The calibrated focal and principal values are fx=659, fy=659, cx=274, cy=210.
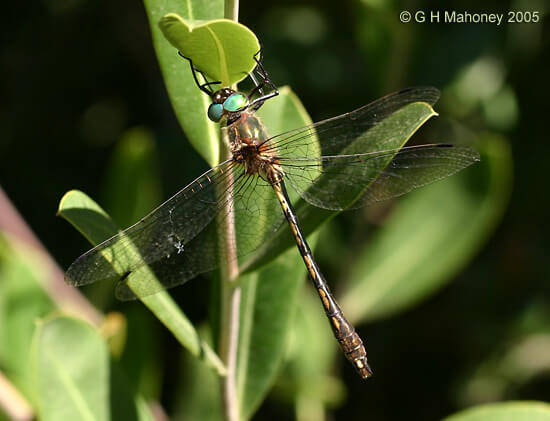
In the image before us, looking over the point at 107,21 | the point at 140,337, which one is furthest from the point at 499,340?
the point at 107,21

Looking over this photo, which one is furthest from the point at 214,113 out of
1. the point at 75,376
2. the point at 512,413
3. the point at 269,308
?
the point at 512,413

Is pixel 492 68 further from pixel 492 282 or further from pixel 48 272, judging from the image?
pixel 48 272

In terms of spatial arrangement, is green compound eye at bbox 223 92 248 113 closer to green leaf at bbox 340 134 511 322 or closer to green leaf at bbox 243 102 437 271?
green leaf at bbox 243 102 437 271

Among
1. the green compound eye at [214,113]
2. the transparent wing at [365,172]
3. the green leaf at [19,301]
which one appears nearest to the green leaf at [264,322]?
the transparent wing at [365,172]

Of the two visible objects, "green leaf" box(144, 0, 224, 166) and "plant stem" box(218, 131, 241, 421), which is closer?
"green leaf" box(144, 0, 224, 166)

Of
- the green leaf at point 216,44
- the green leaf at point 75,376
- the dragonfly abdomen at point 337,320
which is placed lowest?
the dragonfly abdomen at point 337,320

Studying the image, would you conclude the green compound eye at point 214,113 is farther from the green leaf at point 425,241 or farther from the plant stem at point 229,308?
the green leaf at point 425,241

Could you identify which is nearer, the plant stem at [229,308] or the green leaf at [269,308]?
the plant stem at [229,308]

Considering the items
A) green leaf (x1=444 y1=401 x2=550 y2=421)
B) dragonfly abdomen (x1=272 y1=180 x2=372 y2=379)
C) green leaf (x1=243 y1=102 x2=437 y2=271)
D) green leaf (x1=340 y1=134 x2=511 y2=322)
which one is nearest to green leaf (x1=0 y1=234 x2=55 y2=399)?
dragonfly abdomen (x1=272 y1=180 x2=372 y2=379)

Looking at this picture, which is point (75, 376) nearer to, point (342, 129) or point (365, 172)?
point (365, 172)
